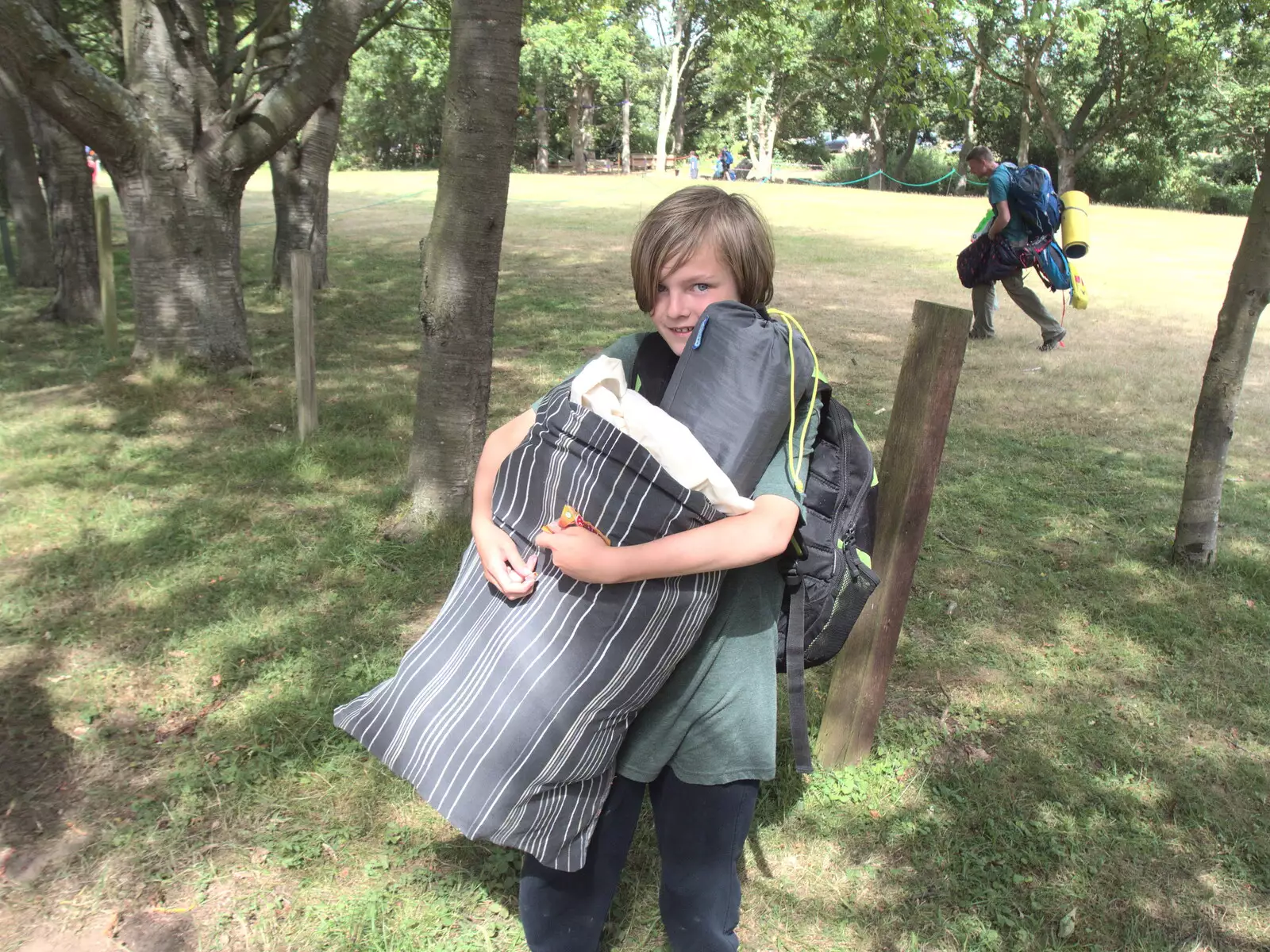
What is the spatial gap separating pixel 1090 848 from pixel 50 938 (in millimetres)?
2804

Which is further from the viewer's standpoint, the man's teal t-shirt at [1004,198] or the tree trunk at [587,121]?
the tree trunk at [587,121]

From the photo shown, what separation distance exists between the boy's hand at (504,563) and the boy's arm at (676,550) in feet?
0.26

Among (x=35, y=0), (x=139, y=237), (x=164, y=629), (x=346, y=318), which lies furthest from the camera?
(x=346, y=318)

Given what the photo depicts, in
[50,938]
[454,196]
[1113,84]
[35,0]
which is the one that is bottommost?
[50,938]

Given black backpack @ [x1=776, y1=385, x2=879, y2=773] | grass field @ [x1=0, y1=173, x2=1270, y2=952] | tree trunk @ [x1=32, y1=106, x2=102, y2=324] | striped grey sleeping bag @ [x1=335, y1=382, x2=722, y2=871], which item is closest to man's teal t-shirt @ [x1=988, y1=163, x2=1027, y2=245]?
grass field @ [x1=0, y1=173, x2=1270, y2=952]

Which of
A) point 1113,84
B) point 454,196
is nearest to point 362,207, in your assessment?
point 454,196

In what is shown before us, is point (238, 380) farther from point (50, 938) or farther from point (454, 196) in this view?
point (50, 938)

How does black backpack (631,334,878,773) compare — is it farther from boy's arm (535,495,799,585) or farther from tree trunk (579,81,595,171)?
tree trunk (579,81,595,171)

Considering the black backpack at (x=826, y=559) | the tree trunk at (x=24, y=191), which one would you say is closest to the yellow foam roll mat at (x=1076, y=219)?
the black backpack at (x=826, y=559)

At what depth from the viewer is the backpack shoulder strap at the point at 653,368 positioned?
5.68ft

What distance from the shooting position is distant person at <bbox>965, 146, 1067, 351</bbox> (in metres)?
7.80

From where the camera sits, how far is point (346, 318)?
9.27 m

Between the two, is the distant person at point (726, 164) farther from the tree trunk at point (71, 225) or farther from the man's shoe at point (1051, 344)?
the tree trunk at point (71, 225)

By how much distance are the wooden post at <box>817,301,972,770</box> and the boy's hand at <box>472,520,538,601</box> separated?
3.86 feet
